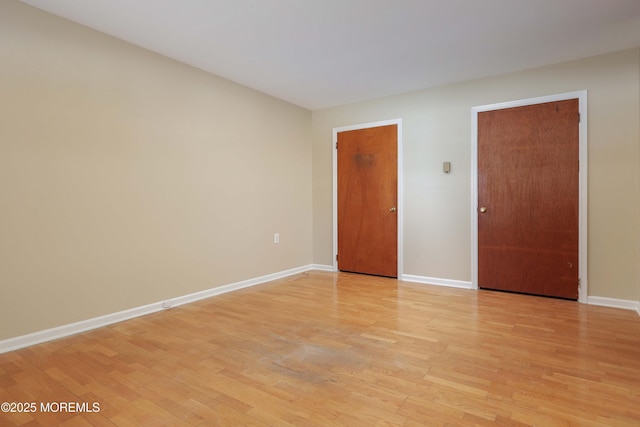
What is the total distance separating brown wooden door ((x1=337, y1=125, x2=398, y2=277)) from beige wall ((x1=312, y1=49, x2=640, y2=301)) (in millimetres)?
187

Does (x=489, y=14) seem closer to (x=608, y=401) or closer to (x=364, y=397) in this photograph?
(x=608, y=401)

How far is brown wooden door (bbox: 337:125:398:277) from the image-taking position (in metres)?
4.49

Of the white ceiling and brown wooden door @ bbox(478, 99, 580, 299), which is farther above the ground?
the white ceiling

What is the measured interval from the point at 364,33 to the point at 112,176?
2.45 metres

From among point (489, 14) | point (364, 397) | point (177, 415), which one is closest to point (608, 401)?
point (364, 397)

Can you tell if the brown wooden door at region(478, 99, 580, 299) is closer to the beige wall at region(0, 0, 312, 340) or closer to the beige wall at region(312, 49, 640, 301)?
Result: the beige wall at region(312, 49, 640, 301)

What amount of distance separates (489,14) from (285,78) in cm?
212

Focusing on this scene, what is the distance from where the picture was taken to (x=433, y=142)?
13.7 feet

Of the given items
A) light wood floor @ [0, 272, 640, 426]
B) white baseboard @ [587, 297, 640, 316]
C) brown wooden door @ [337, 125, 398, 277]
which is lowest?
light wood floor @ [0, 272, 640, 426]

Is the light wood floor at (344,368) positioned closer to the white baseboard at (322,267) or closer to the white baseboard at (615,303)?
the white baseboard at (615,303)

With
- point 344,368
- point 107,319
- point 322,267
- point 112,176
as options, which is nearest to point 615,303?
point 344,368

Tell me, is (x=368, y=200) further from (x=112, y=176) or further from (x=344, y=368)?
(x=112, y=176)

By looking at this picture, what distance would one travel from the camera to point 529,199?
142 inches

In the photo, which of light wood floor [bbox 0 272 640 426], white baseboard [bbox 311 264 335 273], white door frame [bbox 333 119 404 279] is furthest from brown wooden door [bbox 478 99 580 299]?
white baseboard [bbox 311 264 335 273]
